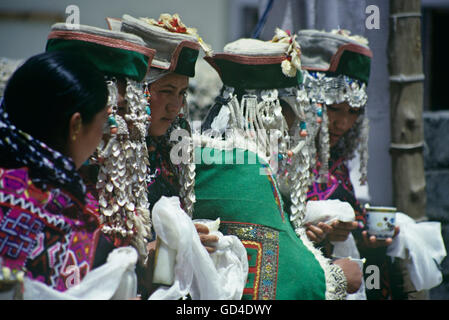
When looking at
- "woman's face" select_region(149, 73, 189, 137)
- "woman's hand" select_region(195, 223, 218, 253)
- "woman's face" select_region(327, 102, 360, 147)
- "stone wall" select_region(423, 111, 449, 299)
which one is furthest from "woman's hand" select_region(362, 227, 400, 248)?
"woman's face" select_region(149, 73, 189, 137)

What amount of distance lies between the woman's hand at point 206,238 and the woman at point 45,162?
22.3 inches

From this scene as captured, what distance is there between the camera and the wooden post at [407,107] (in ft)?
11.2

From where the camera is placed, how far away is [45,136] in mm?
1549

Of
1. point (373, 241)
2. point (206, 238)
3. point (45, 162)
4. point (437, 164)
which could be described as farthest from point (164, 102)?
point (437, 164)

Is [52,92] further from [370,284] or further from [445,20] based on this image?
[445,20]

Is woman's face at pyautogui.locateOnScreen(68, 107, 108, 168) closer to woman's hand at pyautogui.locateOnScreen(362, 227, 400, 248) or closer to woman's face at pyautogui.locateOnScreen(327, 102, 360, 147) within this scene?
woman's face at pyautogui.locateOnScreen(327, 102, 360, 147)

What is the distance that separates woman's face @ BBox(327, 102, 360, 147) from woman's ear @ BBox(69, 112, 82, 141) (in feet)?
5.47

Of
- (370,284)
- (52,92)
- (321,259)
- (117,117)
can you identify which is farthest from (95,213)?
(370,284)

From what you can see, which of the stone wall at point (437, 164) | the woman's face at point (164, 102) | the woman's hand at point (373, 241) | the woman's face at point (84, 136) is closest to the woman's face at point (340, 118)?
the woman's hand at point (373, 241)

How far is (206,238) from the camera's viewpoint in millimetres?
2070

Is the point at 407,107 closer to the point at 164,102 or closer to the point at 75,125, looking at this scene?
the point at 164,102

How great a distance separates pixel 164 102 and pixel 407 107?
1.95 meters

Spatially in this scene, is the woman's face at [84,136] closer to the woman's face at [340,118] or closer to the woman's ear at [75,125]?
the woman's ear at [75,125]

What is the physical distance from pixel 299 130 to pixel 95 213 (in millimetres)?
1163
